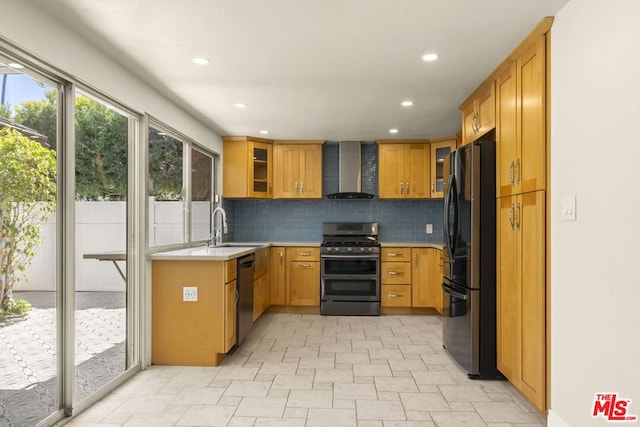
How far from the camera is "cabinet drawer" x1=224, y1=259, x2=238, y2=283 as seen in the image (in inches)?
134

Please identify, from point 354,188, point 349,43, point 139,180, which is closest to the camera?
point 349,43

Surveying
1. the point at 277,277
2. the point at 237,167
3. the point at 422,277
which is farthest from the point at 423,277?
the point at 237,167

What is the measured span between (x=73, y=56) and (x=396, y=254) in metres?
4.09

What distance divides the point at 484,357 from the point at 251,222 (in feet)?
12.4

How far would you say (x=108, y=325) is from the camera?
299 centimetres

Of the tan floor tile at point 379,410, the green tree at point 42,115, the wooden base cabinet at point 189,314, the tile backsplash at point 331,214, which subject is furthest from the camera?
the tile backsplash at point 331,214

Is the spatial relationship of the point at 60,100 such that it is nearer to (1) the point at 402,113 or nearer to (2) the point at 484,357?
(1) the point at 402,113

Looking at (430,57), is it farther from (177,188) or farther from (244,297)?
(177,188)

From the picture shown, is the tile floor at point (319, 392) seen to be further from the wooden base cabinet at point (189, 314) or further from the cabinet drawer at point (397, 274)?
the cabinet drawer at point (397, 274)

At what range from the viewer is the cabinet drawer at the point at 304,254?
5.45 meters

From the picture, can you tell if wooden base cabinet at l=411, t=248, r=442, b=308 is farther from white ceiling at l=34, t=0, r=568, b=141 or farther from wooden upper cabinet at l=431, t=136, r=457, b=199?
white ceiling at l=34, t=0, r=568, b=141

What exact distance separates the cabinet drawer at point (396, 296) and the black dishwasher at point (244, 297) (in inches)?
75.8
